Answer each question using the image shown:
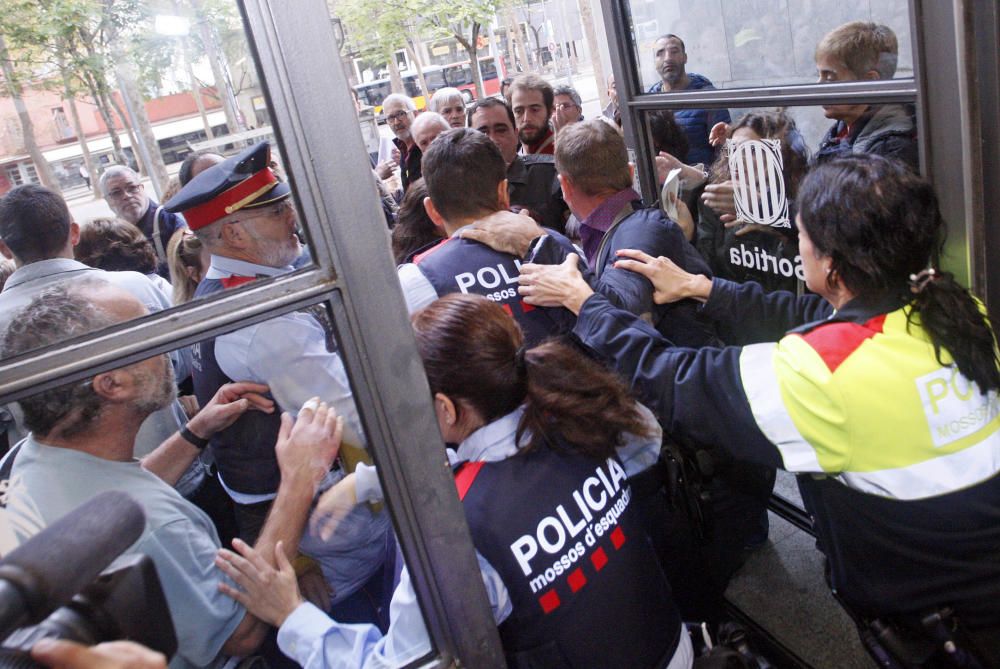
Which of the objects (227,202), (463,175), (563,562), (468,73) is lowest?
(563,562)

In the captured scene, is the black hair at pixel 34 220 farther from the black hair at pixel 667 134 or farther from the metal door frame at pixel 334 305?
the black hair at pixel 667 134

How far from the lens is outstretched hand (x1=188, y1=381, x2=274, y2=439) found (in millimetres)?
1089

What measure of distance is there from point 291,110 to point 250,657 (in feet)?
2.59

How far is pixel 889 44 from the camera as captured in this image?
189 cm

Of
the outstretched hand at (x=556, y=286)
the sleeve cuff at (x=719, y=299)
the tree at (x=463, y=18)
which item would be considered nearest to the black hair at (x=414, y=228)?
the outstretched hand at (x=556, y=286)

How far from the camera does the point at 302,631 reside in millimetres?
1198

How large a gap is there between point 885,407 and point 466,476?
77 cm

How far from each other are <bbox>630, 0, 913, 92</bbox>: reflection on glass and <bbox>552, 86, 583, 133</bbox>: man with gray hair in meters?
2.51

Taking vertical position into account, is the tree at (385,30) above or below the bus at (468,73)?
above

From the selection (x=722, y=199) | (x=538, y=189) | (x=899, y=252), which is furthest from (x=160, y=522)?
(x=538, y=189)

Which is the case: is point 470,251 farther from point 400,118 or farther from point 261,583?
point 400,118

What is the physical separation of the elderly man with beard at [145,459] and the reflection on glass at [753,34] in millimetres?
1627

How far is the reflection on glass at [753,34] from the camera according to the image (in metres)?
1.93

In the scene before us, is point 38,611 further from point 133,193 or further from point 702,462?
point 702,462
